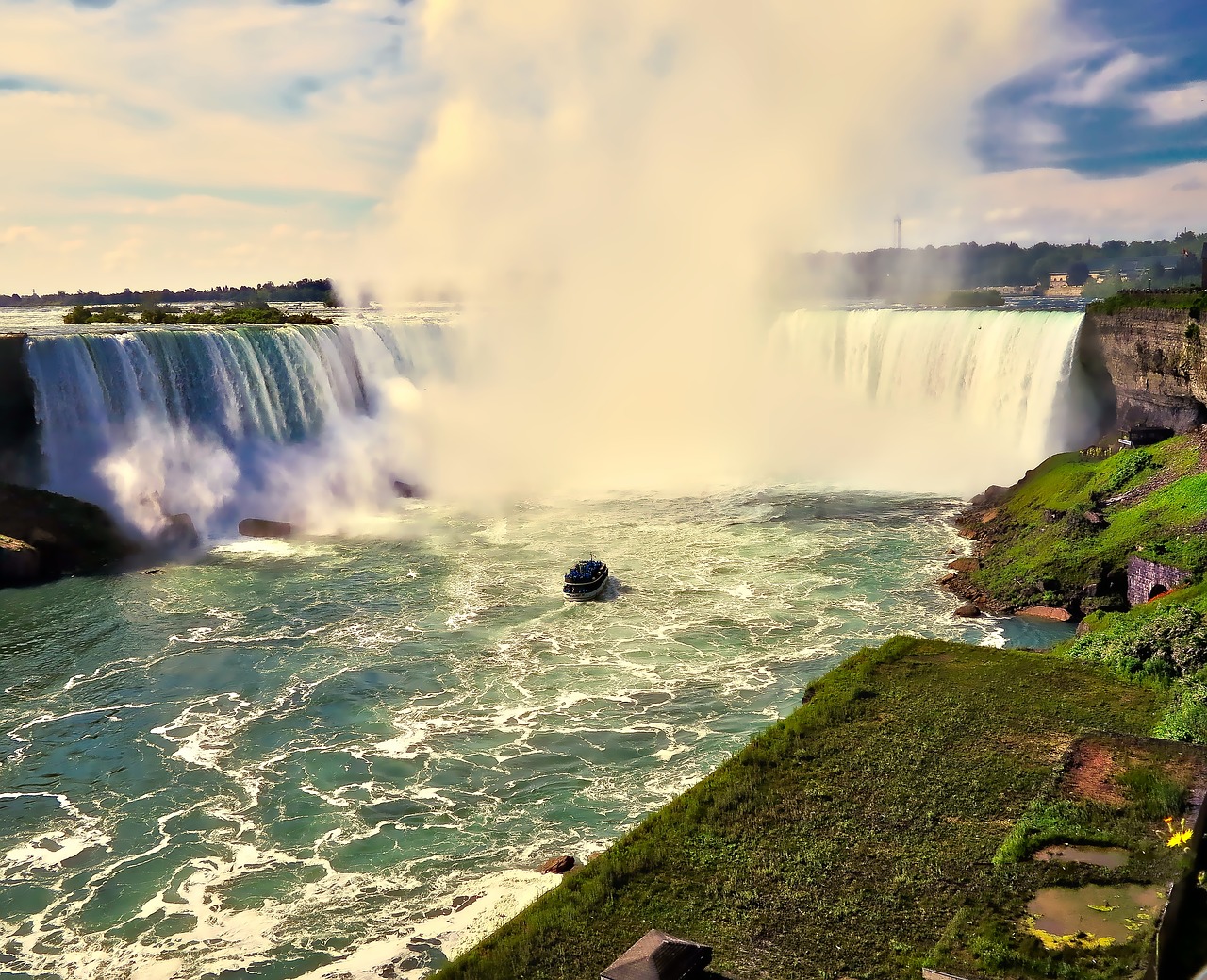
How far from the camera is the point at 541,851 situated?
61.3 feet

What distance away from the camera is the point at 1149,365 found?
44344 millimetres

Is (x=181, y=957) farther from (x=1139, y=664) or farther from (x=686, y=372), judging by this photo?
(x=686, y=372)

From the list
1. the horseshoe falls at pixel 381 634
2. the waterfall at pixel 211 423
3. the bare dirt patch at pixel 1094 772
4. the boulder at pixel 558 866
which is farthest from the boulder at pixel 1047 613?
the waterfall at pixel 211 423

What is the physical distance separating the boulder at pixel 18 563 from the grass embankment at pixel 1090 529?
3669 cm

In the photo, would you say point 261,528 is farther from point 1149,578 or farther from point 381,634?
point 1149,578

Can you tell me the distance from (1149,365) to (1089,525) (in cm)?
1415

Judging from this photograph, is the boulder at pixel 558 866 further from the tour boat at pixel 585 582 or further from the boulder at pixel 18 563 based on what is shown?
the boulder at pixel 18 563

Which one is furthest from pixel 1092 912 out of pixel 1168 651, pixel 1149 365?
pixel 1149 365

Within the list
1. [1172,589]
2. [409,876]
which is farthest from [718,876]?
[1172,589]

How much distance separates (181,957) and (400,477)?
41.3 meters

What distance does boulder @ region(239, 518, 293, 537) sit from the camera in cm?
4606

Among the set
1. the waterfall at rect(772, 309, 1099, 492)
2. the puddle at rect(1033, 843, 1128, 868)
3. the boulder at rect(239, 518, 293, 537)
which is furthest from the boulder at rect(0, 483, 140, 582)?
the waterfall at rect(772, 309, 1099, 492)

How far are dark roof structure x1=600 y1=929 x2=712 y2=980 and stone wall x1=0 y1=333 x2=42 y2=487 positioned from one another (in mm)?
41687

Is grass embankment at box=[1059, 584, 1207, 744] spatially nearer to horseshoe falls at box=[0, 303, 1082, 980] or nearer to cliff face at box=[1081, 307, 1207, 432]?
horseshoe falls at box=[0, 303, 1082, 980]
